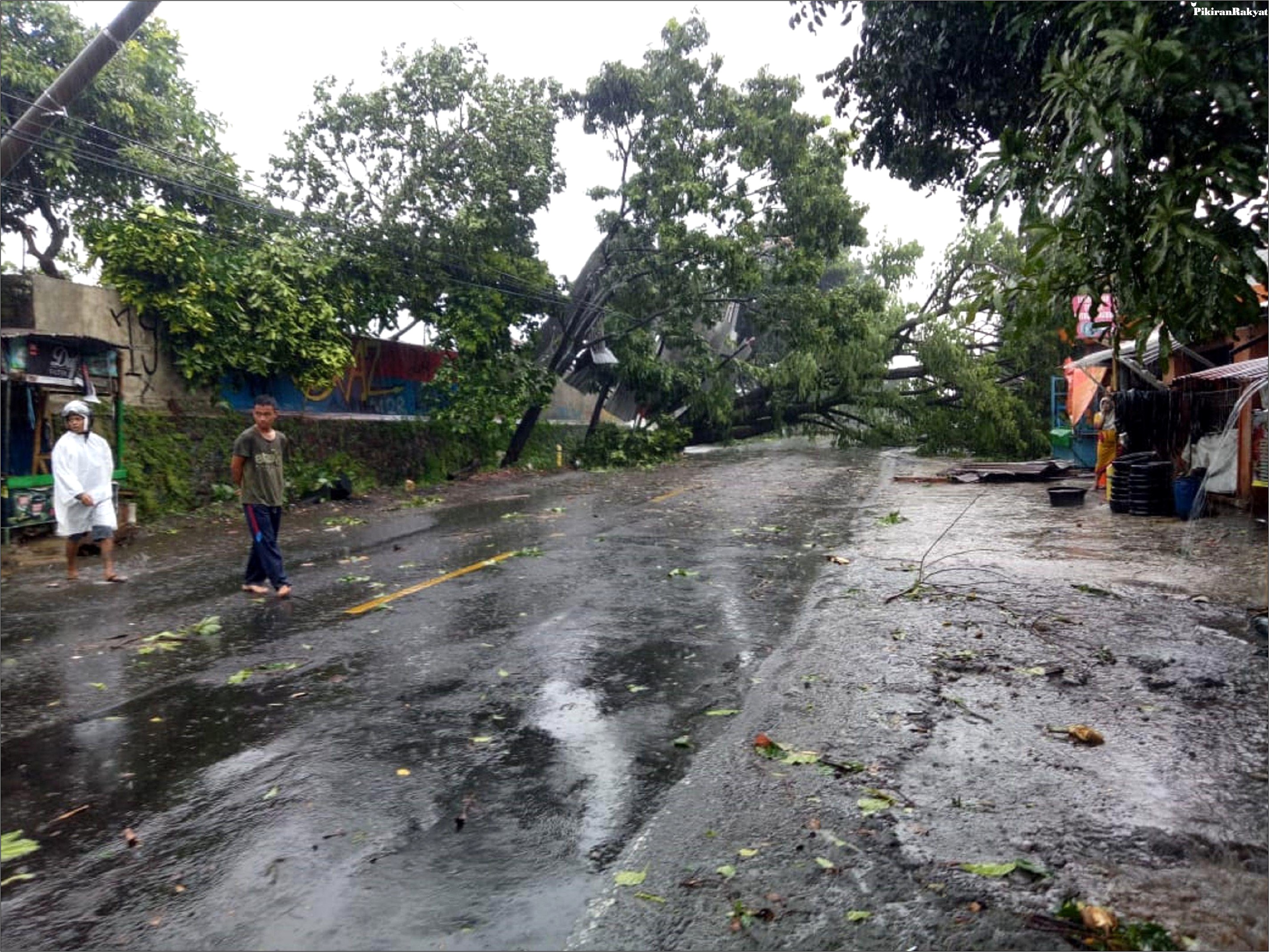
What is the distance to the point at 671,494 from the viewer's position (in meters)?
17.2

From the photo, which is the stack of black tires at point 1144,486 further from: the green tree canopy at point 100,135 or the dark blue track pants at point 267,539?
the green tree canopy at point 100,135

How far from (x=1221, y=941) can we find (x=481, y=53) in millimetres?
19488

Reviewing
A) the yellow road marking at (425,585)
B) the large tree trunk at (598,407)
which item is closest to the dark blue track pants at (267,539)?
the yellow road marking at (425,585)

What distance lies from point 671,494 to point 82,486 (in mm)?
10034

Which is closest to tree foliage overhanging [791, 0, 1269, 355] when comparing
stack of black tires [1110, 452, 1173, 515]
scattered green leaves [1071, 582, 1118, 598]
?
scattered green leaves [1071, 582, 1118, 598]

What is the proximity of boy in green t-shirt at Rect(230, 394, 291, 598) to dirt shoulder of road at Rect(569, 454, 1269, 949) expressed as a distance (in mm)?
4497

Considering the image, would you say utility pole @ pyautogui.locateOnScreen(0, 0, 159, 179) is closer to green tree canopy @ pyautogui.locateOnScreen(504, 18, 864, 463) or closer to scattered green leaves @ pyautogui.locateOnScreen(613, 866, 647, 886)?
scattered green leaves @ pyautogui.locateOnScreen(613, 866, 647, 886)

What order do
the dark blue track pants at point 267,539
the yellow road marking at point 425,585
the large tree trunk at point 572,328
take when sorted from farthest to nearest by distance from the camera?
the large tree trunk at point 572,328 → the dark blue track pants at point 267,539 → the yellow road marking at point 425,585

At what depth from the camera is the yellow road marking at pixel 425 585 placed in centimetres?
767

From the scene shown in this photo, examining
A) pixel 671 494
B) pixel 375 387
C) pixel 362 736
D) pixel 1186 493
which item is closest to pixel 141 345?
pixel 375 387

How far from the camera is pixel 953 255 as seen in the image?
2945cm

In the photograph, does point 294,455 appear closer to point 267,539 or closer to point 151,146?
point 151,146

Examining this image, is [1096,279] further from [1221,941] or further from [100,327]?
[100,327]

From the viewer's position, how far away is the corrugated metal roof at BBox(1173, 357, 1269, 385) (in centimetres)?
1123
